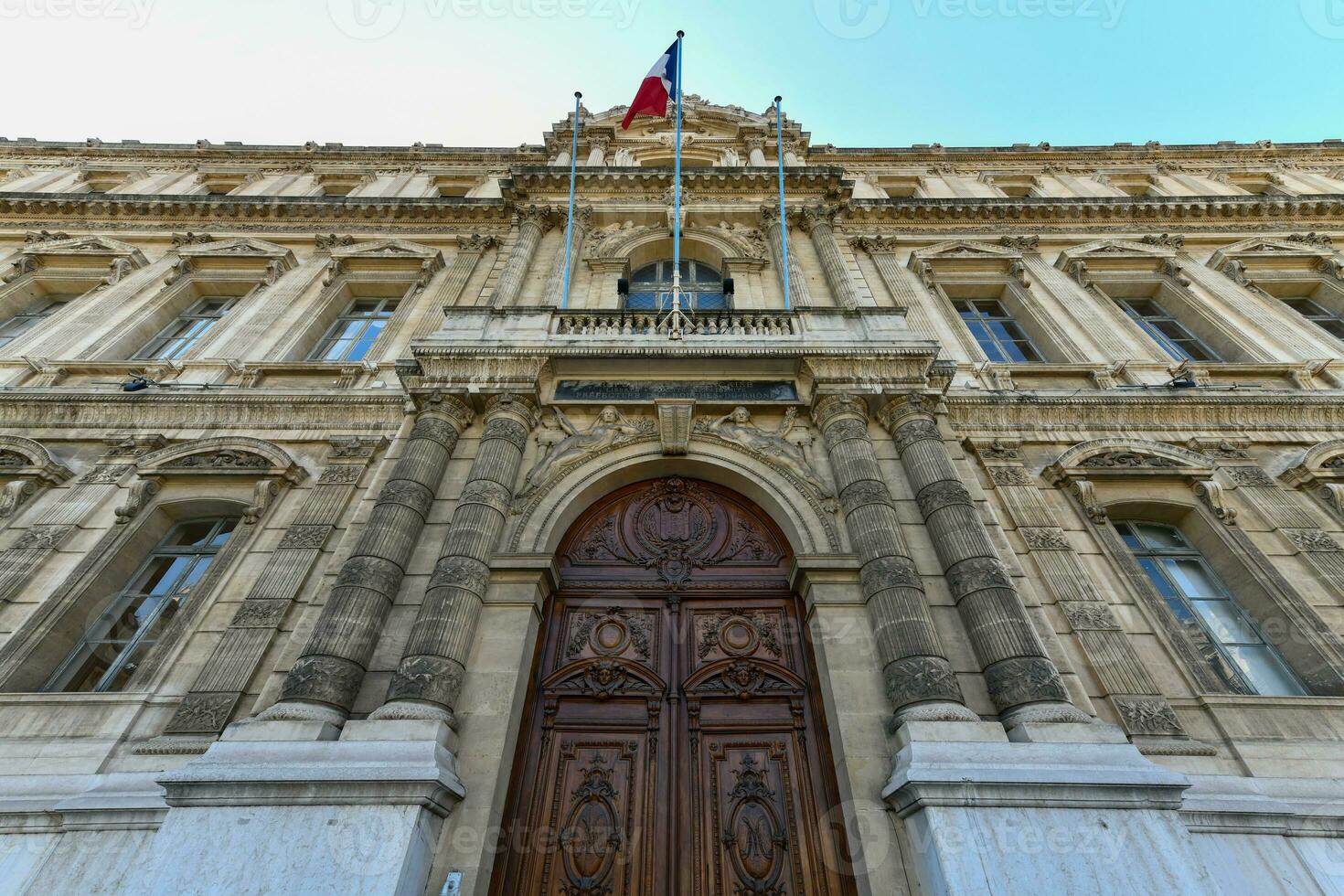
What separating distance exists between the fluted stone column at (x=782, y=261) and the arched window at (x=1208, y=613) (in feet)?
20.8

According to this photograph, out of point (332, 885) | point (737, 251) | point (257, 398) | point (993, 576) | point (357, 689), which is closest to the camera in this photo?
point (332, 885)

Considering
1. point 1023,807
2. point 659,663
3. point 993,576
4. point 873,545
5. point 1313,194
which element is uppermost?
point 1313,194

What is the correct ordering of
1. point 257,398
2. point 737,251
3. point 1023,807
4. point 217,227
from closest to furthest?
point 1023,807 → point 257,398 → point 737,251 → point 217,227

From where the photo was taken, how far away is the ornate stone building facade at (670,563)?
5086mm

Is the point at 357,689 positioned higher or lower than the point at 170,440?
lower

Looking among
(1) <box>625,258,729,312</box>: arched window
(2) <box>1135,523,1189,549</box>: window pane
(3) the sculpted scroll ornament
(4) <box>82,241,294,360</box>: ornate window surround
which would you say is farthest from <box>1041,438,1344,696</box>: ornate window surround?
(4) <box>82,241,294,360</box>: ornate window surround

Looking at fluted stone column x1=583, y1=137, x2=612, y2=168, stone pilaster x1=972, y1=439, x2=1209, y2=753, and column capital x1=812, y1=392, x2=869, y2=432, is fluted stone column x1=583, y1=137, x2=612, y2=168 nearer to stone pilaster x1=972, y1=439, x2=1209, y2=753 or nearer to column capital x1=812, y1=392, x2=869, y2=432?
column capital x1=812, y1=392, x2=869, y2=432

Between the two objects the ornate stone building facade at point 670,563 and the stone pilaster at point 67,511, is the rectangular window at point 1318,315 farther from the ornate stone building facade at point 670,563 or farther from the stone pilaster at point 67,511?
the stone pilaster at point 67,511

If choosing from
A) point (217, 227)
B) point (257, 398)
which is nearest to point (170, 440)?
point (257, 398)

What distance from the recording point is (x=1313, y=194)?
14547mm

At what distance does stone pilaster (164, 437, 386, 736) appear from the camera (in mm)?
6270

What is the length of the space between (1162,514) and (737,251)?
9.10 meters

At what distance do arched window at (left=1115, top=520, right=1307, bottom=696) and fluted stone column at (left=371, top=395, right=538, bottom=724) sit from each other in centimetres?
885

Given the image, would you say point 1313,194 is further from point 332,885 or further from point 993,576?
point 332,885
